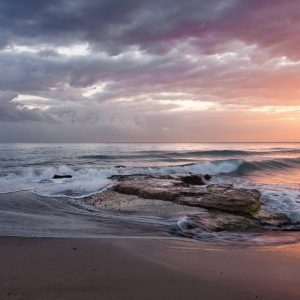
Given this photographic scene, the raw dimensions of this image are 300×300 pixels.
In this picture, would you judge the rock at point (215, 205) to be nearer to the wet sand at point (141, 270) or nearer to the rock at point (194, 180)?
the wet sand at point (141, 270)

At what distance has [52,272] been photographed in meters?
4.46

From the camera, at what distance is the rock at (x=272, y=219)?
29.3ft

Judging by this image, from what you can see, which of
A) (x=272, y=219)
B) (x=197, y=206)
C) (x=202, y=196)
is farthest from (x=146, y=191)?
(x=272, y=219)

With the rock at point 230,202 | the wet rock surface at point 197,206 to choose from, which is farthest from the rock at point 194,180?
the rock at point 230,202

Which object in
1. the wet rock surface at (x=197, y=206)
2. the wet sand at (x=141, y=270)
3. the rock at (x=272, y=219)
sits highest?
the wet sand at (x=141, y=270)

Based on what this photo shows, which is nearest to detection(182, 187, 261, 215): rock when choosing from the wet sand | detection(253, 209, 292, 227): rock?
detection(253, 209, 292, 227): rock

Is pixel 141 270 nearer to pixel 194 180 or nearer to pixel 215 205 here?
pixel 215 205

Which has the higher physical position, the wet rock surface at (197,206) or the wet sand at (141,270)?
the wet sand at (141,270)

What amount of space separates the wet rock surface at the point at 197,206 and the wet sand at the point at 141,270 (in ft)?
6.82

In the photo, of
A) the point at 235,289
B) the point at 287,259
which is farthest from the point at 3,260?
the point at 287,259

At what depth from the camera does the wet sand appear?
3.95 metres

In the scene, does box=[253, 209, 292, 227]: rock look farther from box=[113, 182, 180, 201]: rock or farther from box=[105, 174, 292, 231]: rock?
box=[113, 182, 180, 201]: rock

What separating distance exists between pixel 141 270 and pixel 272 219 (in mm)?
5684

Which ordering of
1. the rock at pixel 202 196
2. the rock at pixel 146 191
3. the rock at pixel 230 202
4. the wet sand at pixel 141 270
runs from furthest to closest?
the rock at pixel 146 191 < the rock at pixel 202 196 < the rock at pixel 230 202 < the wet sand at pixel 141 270
